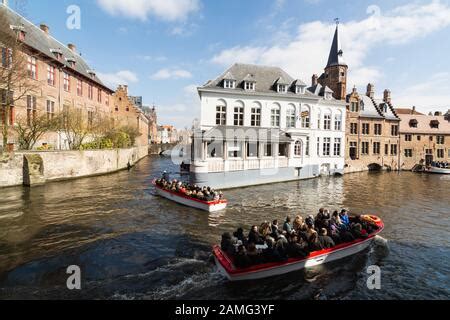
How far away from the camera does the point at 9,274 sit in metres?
8.47

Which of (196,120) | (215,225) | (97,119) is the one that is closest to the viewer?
(215,225)

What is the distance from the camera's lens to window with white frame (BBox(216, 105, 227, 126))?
27.0 m

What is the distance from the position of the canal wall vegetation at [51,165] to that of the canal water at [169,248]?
1.27 m

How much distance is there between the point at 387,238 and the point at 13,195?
76.2ft

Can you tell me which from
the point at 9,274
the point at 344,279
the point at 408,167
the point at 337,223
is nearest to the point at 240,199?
the point at 337,223

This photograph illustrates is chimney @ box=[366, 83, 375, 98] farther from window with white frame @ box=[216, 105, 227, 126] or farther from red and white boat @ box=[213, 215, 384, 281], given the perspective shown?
red and white boat @ box=[213, 215, 384, 281]

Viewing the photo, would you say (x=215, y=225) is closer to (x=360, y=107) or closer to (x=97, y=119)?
(x=97, y=119)

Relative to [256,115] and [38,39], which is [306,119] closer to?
[256,115]

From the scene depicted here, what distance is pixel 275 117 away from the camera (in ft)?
94.8

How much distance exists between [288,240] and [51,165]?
22.6 metres

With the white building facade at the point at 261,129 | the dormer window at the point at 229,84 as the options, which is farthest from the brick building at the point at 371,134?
the dormer window at the point at 229,84

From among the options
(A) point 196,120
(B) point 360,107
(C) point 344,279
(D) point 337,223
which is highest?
(B) point 360,107

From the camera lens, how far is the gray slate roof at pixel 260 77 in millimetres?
27642

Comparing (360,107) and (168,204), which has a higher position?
(360,107)
